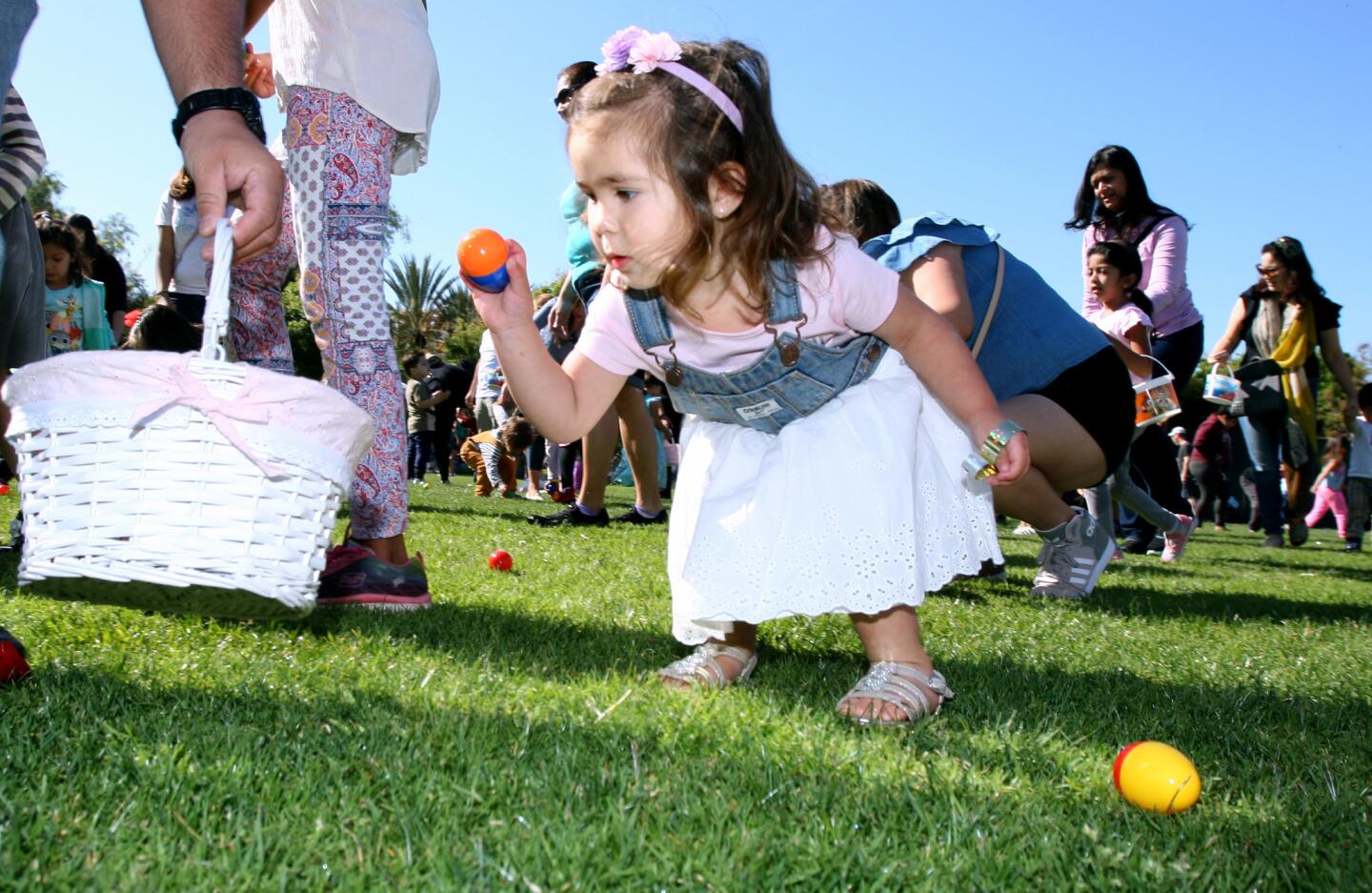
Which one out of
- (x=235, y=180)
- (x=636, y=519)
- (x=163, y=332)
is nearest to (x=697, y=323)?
(x=235, y=180)

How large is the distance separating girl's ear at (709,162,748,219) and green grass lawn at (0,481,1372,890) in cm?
107

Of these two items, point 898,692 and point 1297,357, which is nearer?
point 898,692

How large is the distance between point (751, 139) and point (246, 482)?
1.37m

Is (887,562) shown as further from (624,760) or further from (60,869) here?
(60,869)

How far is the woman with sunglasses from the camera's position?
755cm

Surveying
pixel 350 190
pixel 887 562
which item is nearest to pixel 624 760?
pixel 887 562

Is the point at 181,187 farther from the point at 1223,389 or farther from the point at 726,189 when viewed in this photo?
the point at 1223,389

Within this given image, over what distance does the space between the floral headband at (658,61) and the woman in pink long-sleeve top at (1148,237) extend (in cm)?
404

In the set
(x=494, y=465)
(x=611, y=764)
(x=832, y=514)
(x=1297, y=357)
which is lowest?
(x=494, y=465)

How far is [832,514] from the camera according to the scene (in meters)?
2.46

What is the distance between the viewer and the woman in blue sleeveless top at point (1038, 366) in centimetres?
375

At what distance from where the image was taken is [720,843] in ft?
4.63

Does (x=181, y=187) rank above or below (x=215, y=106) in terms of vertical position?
above

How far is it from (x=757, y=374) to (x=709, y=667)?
70 centimetres
